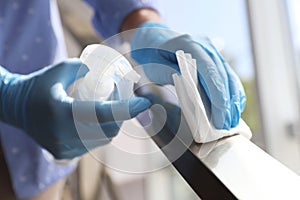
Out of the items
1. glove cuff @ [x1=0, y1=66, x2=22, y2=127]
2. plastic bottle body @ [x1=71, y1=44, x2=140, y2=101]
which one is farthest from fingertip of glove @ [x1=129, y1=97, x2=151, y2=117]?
glove cuff @ [x1=0, y1=66, x2=22, y2=127]

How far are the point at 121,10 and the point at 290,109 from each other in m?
0.54

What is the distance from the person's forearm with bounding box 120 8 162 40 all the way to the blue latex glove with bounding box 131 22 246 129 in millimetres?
119

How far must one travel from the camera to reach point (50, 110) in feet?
1.95

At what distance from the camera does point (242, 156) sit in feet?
1.32

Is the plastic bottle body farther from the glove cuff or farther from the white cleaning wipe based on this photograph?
the glove cuff

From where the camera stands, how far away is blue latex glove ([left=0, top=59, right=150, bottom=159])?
0.58 metres

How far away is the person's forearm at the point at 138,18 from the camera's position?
0.74 m

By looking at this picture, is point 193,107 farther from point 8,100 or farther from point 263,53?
point 263,53

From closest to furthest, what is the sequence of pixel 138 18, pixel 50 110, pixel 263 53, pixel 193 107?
pixel 193 107 < pixel 50 110 < pixel 138 18 < pixel 263 53

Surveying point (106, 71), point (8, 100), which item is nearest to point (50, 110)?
point (8, 100)

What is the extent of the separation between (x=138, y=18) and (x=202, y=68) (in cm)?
29

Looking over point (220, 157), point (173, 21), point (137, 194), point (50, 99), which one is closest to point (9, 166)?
point (50, 99)

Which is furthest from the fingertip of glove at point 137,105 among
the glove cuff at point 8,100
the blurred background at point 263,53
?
the blurred background at point 263,53

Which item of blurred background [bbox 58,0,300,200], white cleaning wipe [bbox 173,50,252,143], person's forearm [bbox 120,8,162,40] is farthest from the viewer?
blurred background [bbox 58,0,300,200]
